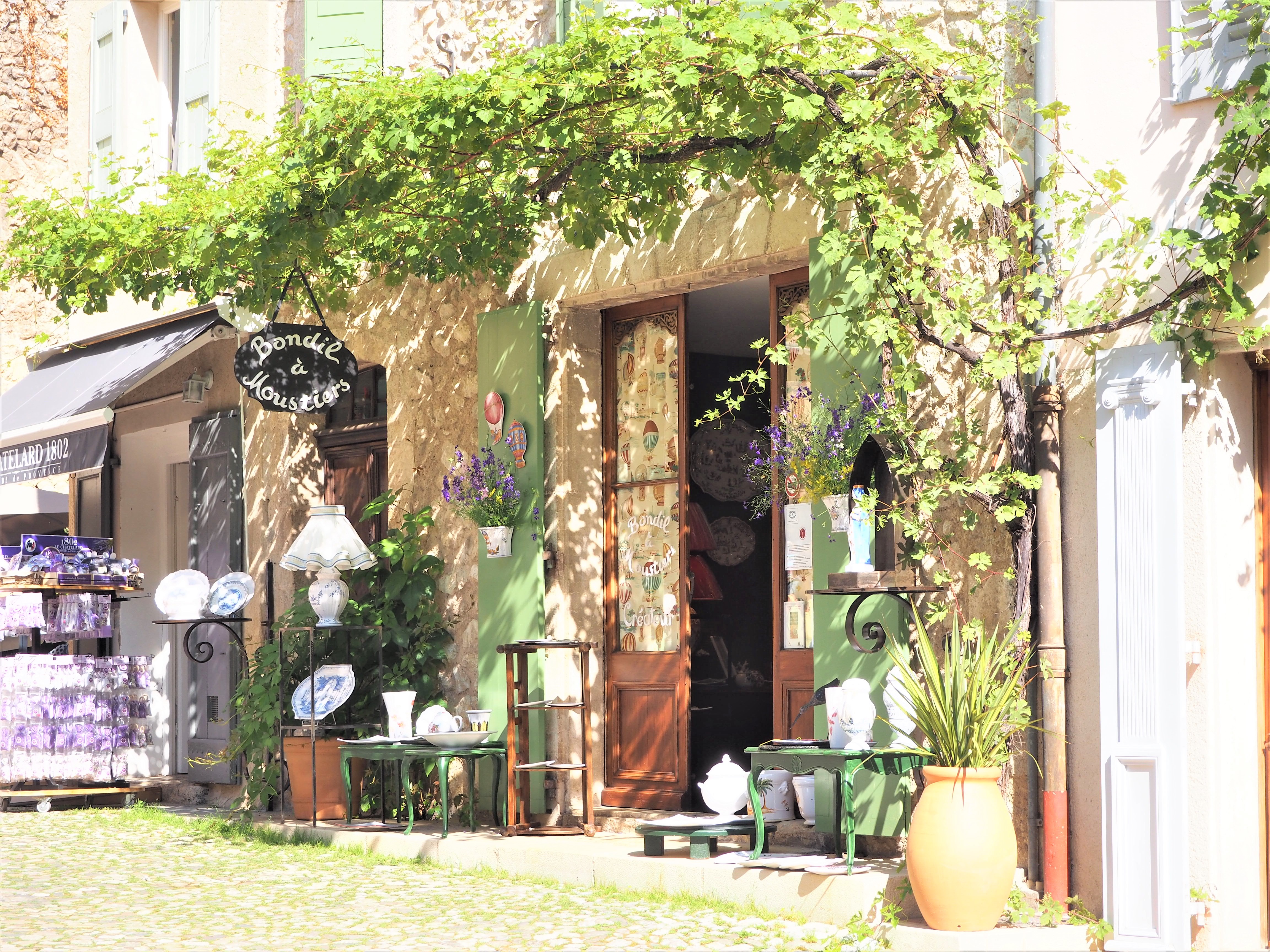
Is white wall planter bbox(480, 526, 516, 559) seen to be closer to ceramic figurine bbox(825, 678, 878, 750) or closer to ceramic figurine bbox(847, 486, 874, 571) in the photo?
ceramic figurine bbox(847, 486, 874, 571)

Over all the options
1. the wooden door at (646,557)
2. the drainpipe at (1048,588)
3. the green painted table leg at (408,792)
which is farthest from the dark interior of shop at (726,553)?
the drainpipe at (1048,588)

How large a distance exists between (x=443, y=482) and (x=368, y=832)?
6.44ft

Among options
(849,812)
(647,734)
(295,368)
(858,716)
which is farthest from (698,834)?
(295,368)

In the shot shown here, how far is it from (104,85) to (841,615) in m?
7.97

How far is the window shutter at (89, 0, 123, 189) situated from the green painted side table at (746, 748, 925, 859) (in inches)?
300

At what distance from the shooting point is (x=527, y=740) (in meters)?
7.45

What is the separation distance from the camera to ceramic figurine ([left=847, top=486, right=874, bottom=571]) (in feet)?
19.4

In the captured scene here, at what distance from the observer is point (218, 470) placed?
10.2 metres

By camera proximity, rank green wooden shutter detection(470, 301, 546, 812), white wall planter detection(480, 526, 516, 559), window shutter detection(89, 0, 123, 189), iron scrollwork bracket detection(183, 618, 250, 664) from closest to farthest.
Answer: green wooden shutter detection(470, 301, 546, 812) < white wall planter detection(480, 526, 516, 559) < iron scrollwork bracket detection(183, 618, 250, 664) < window shutter detection(89, 0, 123, 189)

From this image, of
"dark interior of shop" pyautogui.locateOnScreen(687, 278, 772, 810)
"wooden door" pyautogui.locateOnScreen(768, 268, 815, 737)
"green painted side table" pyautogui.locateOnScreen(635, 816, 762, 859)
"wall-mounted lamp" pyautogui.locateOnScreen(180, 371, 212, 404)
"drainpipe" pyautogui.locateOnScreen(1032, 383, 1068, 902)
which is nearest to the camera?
"drainpipe" pyautogui.locateOnScreen(1032, 383, 1068, 902)

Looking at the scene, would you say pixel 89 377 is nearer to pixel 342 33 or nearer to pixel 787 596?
pixel 342 33

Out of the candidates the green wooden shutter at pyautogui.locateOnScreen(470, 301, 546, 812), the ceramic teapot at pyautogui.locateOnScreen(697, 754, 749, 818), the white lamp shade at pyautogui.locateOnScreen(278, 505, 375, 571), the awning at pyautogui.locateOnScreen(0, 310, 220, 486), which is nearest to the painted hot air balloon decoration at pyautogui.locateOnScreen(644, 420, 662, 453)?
the green wooden shutter at pyautogui.locateOnScreen(470, 301, 546, 812)

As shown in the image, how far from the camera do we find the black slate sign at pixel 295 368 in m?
7.98

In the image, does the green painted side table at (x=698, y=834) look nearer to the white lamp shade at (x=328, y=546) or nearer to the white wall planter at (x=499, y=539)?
the white wall planter at (x=499, y=539)
